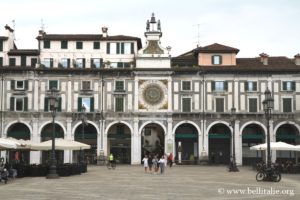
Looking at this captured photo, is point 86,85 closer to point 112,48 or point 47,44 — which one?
point 112,48

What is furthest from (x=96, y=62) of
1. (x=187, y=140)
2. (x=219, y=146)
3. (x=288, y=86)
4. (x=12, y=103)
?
(x=288, y=86)

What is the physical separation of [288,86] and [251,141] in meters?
8.59

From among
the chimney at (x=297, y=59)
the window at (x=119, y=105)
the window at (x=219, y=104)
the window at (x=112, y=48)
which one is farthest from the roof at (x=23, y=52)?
the chimney at (x=297, y=59)

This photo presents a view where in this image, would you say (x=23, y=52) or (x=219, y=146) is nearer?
(x=23, y=52)

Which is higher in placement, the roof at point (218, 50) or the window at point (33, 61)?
the roof at point (218, 50)

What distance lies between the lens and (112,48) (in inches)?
2670

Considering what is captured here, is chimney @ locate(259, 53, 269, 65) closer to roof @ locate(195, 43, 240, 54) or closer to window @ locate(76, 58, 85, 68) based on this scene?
roof @ locate(195, 43, 240, 54)

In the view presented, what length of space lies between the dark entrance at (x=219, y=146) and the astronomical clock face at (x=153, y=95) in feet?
25.3

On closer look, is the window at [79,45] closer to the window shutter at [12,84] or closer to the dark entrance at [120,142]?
the window shutter at [12,84]

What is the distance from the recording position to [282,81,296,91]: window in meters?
65.9

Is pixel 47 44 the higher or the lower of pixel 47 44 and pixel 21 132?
the higher

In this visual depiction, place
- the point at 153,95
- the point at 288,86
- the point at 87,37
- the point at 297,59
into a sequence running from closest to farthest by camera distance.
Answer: the point at 288,86, the point at 153,95, the point at 297,59, the point at 87,37

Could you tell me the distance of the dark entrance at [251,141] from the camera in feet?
218

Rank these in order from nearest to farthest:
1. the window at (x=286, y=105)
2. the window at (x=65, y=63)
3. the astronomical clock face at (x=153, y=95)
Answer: the window at (x=286, y=105) → the astronomical clock face at (x=153, y=95) → the window at (x=65, y=63)
